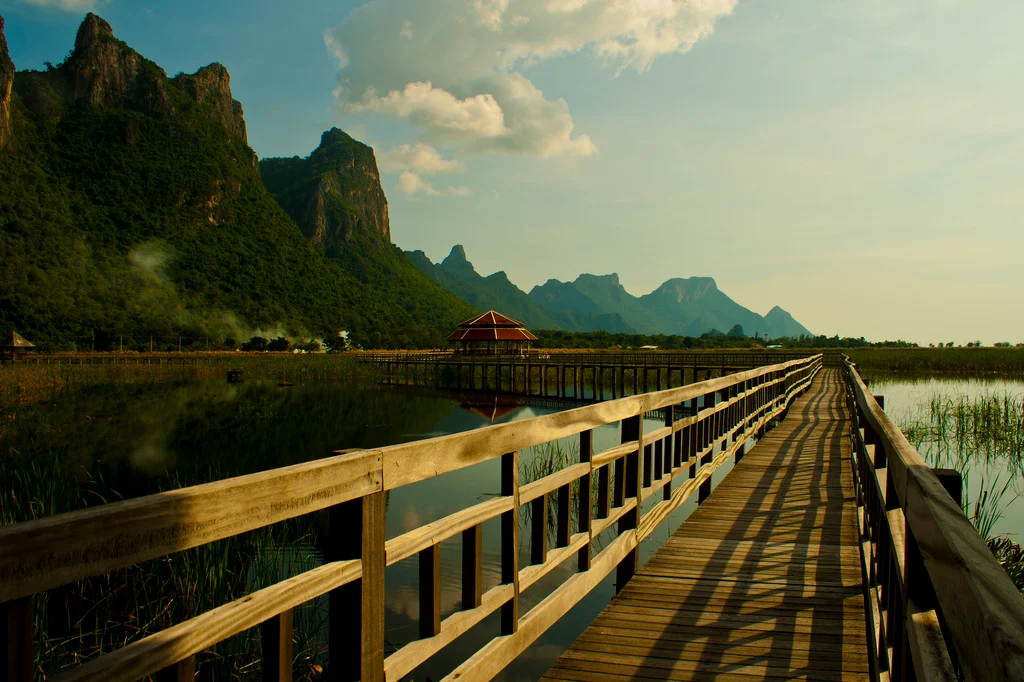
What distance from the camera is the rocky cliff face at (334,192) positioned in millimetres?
140625

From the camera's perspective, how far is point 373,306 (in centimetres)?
11406

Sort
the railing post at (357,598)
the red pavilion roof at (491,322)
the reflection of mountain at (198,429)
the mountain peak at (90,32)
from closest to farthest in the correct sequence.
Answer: the railing post at (357,598), the reflection of mountain at (198,429), the red pavilion roof at (491,322), the mountain peak at (90,32)

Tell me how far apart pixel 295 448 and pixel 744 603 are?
49.0 feet

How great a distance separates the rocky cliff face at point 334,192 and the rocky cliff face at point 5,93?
5445 centimetres

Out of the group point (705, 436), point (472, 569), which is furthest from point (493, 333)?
point (472, 569)

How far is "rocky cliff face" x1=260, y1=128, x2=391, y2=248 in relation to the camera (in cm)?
14062

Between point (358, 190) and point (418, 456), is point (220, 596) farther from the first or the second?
point (358, 190)

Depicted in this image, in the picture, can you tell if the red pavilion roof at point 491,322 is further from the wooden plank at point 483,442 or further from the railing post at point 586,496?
the railing post at point 586,496

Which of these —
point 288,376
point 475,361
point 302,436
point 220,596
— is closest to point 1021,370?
point 475,361

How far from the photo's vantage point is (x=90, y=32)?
11262 centimetres

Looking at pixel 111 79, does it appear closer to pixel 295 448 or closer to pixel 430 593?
pixel 295 448

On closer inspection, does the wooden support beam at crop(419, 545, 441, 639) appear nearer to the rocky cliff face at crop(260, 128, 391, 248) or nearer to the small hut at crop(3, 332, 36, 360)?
the small hut at crop(3, 332, 36, 360)

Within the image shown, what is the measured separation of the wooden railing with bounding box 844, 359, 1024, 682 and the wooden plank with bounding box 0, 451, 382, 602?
1333mm

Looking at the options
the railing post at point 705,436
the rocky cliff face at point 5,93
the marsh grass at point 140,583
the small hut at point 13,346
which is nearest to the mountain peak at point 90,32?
the rocky cliff face at point 5,93
